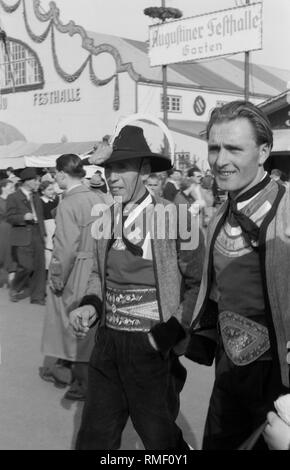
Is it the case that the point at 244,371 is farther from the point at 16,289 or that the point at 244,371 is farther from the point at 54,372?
the point at 16,289

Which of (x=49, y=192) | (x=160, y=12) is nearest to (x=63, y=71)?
(x=160, y=12)

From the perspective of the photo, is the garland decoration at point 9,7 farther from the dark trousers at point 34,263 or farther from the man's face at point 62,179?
the man's face at point 62,179

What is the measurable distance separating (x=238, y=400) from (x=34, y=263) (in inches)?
282

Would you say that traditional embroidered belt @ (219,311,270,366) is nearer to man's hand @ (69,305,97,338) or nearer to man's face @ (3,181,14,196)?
man's hand @ (69,305,97,338)

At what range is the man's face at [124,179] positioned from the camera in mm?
3250

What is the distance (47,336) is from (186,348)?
295 centimetres

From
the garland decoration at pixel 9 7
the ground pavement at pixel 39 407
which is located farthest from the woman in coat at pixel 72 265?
the garland decoration at pixel 9 7

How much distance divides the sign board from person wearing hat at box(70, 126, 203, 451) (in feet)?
54.3

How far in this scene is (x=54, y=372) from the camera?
→ 18.3 feet

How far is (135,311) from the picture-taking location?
10.3 ft

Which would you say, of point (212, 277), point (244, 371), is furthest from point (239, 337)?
point (212, 277)

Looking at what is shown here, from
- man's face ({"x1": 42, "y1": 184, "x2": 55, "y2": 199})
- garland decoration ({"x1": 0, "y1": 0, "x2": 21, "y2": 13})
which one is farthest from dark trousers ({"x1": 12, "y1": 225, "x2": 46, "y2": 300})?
garland decoration ({"x1": 0, "y1": 0, "x2": 21, "y2": 13})

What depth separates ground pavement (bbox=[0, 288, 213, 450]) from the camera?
4336 millimetres

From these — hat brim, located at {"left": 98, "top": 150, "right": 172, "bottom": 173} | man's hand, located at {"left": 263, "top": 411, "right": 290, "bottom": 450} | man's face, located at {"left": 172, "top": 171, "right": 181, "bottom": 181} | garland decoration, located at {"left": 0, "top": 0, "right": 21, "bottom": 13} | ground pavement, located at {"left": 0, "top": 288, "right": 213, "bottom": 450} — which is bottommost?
ground pavement, located at {"left": 0, "top": 288, "right": 213, "bottom": 450}
